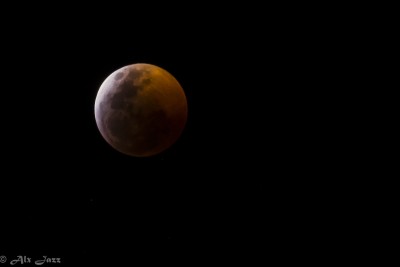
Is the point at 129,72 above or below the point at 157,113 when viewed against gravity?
above

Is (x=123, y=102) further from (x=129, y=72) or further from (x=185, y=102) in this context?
(x=185, y=102)

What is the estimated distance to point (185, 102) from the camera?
174 inches

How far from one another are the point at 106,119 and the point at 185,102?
91 centimetres

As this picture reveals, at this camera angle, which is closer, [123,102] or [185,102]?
[123,102]

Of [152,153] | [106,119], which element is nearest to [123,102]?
[106,119]

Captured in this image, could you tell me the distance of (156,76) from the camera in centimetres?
415

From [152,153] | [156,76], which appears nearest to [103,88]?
[156,76]

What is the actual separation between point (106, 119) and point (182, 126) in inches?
33.6

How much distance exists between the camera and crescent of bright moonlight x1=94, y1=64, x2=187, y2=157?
3.95m

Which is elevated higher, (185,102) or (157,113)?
(185,102)

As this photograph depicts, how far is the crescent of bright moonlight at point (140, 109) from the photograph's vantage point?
395cm

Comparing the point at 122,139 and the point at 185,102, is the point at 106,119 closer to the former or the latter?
the point at 122,139

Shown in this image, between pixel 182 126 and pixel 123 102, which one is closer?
pixel 123 102

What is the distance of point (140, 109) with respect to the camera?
12.9ft
